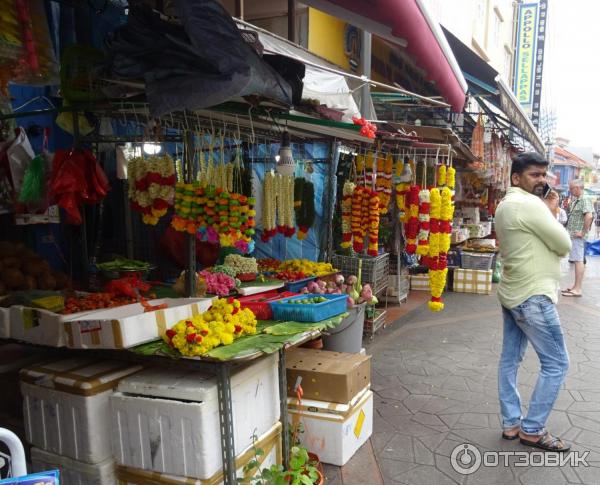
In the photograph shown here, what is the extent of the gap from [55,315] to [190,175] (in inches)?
59.5

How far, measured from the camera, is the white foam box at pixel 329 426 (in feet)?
10.9

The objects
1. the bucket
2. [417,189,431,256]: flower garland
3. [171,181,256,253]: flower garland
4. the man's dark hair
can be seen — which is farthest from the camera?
[417,189,431,256]: flower garland

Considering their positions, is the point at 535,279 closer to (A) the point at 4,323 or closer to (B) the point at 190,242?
(B) the point at 190,242

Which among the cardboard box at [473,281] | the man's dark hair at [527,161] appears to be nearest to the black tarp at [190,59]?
the man's dark hair at [527,161]

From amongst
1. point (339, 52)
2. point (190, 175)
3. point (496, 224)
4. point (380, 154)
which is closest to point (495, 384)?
point (496, 224)

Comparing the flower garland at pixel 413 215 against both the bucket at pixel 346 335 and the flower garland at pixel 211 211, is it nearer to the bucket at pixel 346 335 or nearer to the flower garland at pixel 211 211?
the bucket at pixel 346 335

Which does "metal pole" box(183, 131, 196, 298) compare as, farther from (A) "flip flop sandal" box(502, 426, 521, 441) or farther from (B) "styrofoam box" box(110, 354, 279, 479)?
(A) "flip flop sandal" box(502, 426, 521, 441)

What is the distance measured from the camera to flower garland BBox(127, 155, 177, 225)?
12.9 ft

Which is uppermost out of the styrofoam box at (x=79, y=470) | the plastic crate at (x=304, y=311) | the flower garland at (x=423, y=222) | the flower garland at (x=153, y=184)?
the flower garland at (x=153, y=184)

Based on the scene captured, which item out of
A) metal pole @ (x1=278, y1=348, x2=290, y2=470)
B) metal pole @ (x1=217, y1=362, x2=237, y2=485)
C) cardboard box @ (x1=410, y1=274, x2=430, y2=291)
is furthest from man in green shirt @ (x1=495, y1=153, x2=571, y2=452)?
cardboard box @ (x1=410, y1=274, x2=430, y2=291)

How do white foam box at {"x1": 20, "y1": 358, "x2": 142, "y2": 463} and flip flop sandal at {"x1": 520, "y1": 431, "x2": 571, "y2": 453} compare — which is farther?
flip flop sandal at {"x1": 520, "y1": 431, "x2": 571, "y2": 453}

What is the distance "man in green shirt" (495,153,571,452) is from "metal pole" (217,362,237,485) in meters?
2.24

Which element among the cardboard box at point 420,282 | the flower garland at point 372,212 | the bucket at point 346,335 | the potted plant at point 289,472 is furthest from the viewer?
the cardboard box at point 420,282

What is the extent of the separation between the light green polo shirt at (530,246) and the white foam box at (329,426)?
149 centimetres
